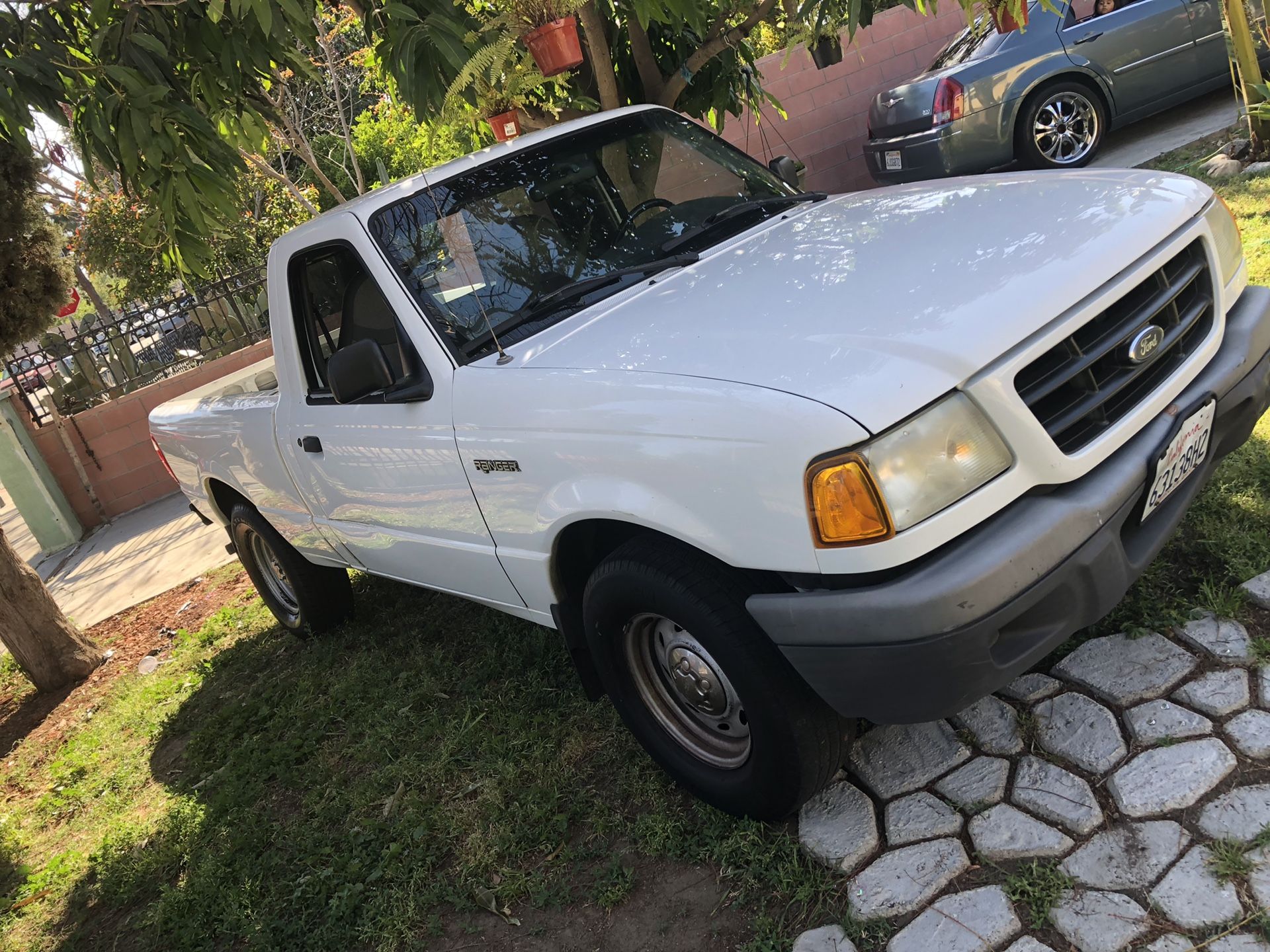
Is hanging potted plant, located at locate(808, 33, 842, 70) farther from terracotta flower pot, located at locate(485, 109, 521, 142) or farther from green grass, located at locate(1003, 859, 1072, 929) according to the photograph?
green grass, located at locate(1003, 859, 1072, 929)

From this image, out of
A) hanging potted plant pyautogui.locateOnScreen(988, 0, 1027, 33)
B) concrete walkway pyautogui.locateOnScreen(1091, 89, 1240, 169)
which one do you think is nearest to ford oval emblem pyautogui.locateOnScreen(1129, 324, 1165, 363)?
hanging potted plant pyautogui.locateOnScreen(988, 0, 1027, 33)

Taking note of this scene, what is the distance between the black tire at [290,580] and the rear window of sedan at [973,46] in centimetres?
693

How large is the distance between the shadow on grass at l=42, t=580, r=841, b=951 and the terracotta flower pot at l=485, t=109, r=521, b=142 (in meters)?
2.41

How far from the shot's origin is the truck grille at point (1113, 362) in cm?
238

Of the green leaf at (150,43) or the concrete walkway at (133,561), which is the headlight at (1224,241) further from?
the concrete walkway at (133,561)

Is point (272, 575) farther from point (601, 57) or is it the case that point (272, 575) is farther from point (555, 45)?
point (601, 57)

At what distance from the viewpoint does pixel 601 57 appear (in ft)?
18.1

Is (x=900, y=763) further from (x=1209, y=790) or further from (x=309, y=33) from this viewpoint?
(x=309, y=33)

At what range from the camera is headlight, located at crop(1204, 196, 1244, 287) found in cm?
290

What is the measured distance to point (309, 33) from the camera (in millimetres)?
3777

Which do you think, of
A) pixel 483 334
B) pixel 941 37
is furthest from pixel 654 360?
pixel 941 37

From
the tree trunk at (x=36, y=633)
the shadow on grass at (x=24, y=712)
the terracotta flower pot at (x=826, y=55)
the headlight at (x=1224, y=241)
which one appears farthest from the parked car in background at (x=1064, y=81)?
the shadow on grass at (x=24, y=712)

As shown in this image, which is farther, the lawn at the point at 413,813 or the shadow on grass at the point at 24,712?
the shadow on grass at the point at 24,712

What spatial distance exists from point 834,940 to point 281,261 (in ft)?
10.2
